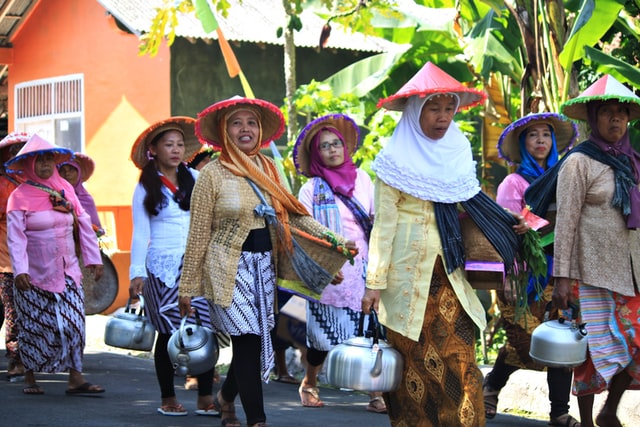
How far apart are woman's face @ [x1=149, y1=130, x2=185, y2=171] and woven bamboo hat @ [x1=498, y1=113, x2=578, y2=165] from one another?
2.31 metres

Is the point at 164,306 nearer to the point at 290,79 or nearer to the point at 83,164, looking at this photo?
the point at 83,164

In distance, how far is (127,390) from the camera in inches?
366

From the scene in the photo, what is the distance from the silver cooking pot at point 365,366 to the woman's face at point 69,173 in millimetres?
5521

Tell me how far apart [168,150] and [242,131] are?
129cm

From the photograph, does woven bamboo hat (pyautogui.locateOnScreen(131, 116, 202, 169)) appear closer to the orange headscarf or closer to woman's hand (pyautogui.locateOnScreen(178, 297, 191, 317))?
the orange headscarf

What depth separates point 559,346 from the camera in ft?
19.9

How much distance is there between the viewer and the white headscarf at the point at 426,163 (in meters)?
6.03

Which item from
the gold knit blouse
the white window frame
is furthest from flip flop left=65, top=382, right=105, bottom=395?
the white window frame

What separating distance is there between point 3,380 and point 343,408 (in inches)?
125

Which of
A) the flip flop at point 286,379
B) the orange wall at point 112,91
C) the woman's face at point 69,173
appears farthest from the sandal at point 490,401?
the orange wall at point 112,91

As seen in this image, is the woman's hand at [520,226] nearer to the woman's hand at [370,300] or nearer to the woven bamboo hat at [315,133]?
the woman's hand at [370,300]

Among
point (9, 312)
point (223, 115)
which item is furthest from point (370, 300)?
point (9, 312)

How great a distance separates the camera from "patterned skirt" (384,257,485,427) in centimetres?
586

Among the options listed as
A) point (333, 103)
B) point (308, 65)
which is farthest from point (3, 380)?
point (308, 65)
